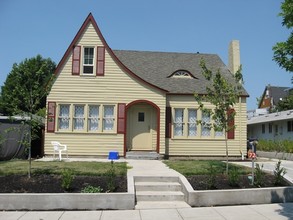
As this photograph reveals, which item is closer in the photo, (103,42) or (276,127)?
(103,42)

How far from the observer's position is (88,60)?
18031mm

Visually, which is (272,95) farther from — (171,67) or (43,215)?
(43,215)

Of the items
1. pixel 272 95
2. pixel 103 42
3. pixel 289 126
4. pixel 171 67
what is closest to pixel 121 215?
pixel 103 42

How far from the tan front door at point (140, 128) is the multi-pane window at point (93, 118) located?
195 cm

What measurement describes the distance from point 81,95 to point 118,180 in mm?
9013

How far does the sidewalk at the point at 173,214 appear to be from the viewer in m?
7.32

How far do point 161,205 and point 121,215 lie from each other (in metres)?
1.35

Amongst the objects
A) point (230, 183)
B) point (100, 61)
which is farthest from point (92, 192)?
point (100, 61)

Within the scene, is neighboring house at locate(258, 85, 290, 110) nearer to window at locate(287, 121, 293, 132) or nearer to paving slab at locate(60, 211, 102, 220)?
window at locate(287, 121, 293, 132)

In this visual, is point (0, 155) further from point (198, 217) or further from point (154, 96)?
point (198, 217)

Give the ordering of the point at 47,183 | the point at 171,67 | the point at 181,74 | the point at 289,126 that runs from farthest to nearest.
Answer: the point at 289,126, the point at 171,67, the point at 181,74, the point at 47,183

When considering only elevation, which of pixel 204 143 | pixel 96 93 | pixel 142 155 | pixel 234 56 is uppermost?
pixel 234 56

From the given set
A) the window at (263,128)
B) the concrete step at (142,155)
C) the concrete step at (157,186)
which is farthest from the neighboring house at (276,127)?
the concrete step at (157,186)

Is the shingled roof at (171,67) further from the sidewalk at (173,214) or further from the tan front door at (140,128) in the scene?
the sidewalk at (173,214)
